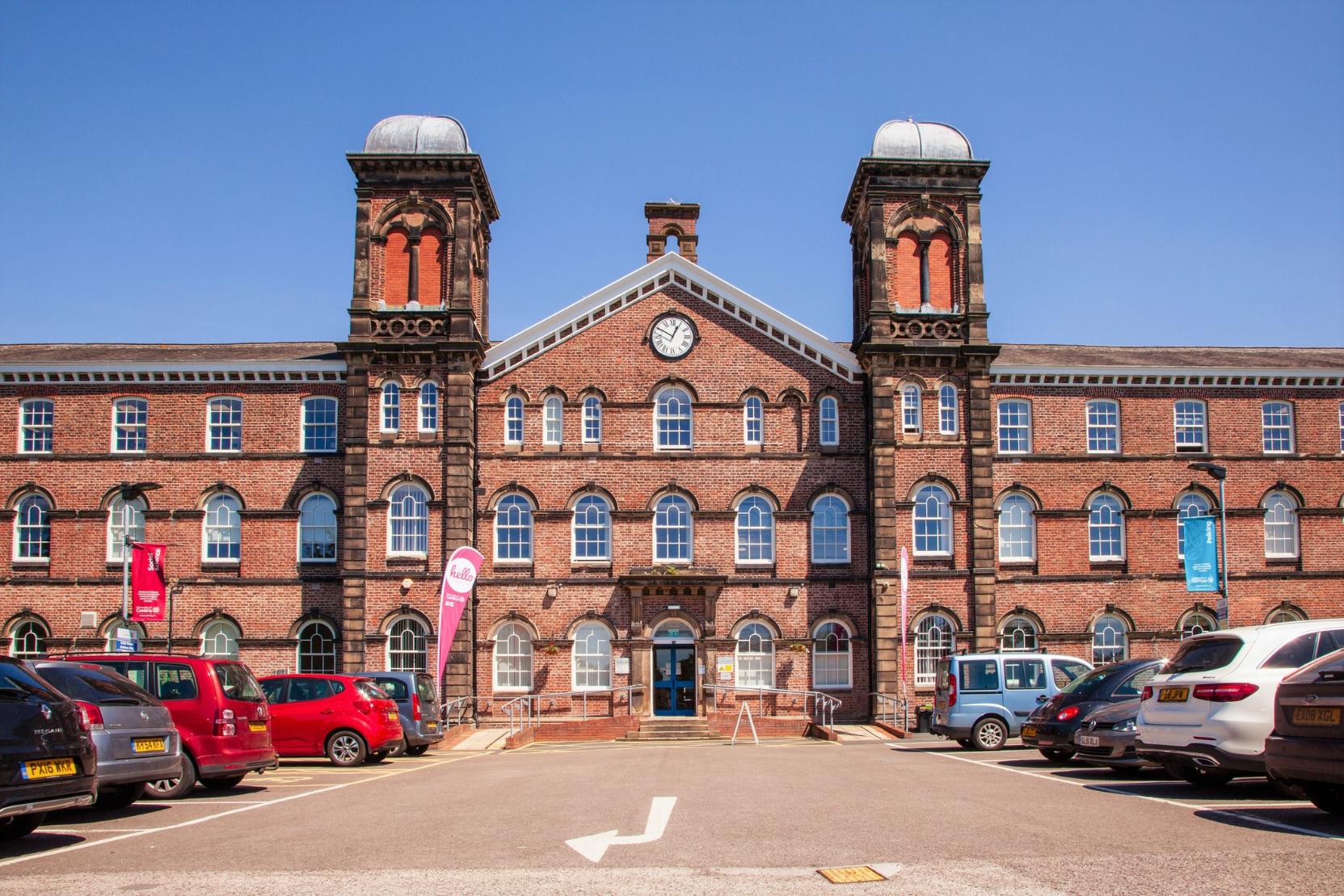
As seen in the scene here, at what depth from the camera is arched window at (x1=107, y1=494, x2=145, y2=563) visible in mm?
34250

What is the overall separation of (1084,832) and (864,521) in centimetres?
2402

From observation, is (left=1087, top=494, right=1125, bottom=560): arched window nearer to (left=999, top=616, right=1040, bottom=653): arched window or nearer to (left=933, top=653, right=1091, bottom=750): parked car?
(left=999, top=616, right=1040, bottom=653): arched window

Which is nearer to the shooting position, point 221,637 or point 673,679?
point 673,679

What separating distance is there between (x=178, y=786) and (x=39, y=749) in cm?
473

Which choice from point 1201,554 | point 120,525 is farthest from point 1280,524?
point 120,525

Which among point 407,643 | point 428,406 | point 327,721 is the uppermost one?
point 428,406

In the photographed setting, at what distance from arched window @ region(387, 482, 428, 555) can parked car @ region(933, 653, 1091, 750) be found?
1555cm

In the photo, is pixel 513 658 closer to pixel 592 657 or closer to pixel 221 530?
pixel 592 657

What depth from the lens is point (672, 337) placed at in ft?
115

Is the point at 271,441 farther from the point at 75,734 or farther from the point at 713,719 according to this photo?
the point at 75,734

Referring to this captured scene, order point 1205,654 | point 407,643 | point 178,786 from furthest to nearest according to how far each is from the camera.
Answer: point 407,643, point 178,786, point 1205,654

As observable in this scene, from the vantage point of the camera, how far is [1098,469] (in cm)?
3534

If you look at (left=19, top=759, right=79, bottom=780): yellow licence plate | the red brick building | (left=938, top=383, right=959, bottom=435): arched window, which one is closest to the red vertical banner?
the red brick building

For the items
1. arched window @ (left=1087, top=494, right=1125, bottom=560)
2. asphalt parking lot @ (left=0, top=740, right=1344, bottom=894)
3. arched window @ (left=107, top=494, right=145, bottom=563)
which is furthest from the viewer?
arched window @ (left=1087, top=494, right=1125, bottom=560)
